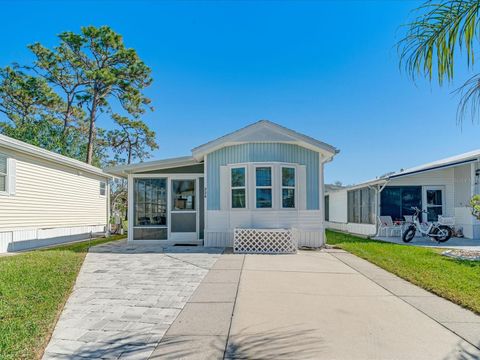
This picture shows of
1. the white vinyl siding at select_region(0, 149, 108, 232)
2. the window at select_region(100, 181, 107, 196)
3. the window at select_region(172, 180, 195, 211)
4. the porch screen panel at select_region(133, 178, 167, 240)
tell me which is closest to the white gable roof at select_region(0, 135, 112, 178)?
the white vinyl siding at select_region(0, 149, 108, 232)

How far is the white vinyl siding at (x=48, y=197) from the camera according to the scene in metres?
10.2

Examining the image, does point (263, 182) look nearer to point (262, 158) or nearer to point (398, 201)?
point (262, 158)

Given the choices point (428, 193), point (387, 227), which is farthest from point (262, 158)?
point (428, 193)

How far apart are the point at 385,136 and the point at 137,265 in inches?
591

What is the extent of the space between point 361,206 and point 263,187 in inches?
333

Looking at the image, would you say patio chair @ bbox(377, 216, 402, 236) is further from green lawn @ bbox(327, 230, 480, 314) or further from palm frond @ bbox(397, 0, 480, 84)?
palm frond @ bbox(397, 0, 480, 84)

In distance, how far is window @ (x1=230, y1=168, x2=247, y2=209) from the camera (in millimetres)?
10195

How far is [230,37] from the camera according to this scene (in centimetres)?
1428

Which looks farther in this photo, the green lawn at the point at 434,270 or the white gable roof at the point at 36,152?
the white gable roof at the point at 36,152

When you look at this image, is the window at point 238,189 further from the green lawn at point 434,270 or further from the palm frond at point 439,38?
the palm frond at point 439,38

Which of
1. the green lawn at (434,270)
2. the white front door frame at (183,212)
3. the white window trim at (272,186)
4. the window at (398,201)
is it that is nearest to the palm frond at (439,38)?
the green lawn at (434,270)

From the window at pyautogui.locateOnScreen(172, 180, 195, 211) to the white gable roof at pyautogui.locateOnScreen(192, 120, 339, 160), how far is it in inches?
75.5

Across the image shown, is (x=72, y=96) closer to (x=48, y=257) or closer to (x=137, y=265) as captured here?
(x=48, y=257)

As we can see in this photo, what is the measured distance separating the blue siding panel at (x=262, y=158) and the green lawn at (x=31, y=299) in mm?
4373
